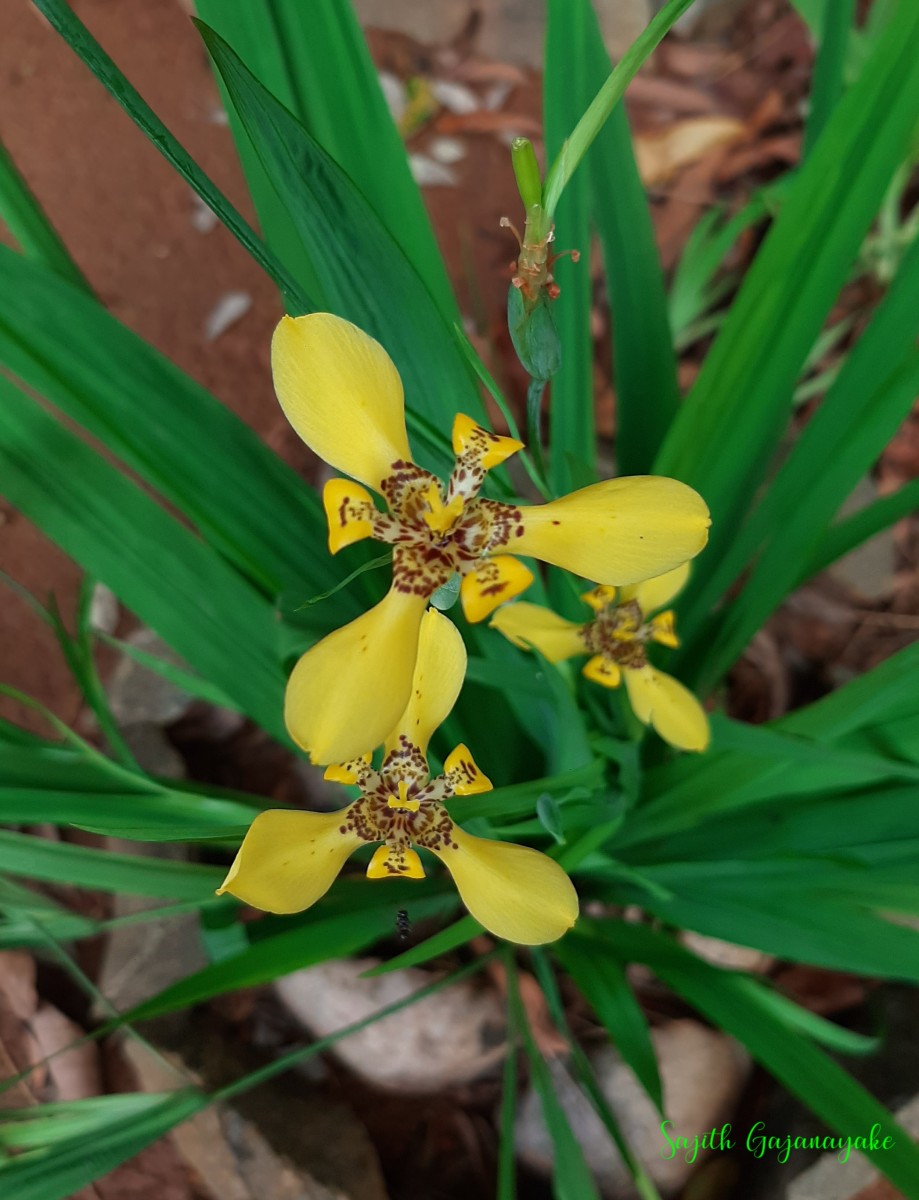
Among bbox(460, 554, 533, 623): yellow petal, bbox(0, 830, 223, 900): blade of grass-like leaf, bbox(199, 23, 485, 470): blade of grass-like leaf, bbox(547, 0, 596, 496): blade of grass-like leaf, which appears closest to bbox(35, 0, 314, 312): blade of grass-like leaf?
bbox(199, 23, 485, 470): blade of grass-like leaf

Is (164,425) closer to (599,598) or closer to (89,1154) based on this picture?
(599,598)

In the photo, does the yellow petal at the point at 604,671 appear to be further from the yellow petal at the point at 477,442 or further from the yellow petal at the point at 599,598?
the yellow petal at the point at 477,442

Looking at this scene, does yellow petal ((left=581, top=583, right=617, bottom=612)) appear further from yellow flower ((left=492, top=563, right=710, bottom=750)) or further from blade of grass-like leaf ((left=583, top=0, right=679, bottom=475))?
blade of grass-like leaf ((left=583, top=0, right=679, bottom=475))

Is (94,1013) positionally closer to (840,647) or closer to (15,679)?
(15,679)

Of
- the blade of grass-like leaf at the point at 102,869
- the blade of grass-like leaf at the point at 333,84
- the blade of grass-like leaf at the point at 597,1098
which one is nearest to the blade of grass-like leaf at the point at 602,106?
the blade of grass-like leaf at the point at 333,84

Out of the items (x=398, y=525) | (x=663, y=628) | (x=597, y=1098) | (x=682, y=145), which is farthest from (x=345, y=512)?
(x=682, y=145)

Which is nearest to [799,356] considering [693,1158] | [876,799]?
[876,799]
